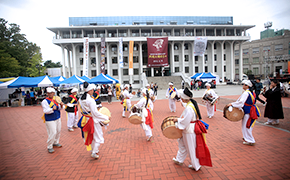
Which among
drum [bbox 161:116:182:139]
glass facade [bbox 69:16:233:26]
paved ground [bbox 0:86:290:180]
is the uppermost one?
glass facade [bbox 69:16:233:26]

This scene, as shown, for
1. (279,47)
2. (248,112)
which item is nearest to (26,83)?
(248,112)

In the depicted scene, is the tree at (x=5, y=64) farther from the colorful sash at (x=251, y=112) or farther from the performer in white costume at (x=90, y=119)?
the colorful sash at (x=251, y=112)

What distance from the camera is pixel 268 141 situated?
189 inches

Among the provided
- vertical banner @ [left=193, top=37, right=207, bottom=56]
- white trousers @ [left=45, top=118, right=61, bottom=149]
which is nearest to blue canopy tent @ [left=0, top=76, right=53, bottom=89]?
white trousers @ [left=45, top=118, right=61, bottom=149]

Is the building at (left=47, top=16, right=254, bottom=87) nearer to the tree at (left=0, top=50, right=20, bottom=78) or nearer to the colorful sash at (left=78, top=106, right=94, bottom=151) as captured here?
the tree at (left=0, top=50, right=20, bottom=78)

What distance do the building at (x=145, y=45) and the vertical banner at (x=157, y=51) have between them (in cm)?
589

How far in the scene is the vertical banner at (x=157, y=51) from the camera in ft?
102

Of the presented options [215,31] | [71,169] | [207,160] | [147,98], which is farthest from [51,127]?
[215,31]

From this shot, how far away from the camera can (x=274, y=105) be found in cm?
630

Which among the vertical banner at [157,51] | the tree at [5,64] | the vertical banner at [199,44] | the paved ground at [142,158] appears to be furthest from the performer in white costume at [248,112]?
the vertical banner at [199,44]

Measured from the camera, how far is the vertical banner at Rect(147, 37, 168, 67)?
102ft

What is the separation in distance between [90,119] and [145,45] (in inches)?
1574

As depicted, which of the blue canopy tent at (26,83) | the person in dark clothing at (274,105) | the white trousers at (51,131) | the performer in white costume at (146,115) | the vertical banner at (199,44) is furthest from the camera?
the vertical banner at (199,44)

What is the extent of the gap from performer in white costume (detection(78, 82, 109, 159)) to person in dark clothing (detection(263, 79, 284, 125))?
6935mm
